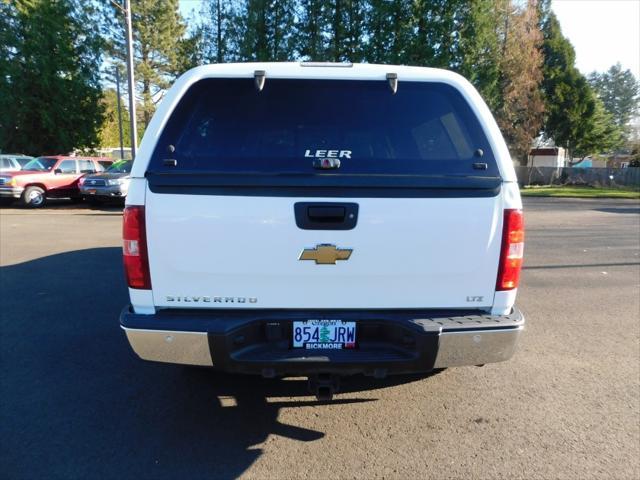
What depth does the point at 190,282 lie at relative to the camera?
8.33ft

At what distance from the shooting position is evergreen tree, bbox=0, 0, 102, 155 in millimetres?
26328

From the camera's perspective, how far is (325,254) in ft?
8.23

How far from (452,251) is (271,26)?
2839 cm

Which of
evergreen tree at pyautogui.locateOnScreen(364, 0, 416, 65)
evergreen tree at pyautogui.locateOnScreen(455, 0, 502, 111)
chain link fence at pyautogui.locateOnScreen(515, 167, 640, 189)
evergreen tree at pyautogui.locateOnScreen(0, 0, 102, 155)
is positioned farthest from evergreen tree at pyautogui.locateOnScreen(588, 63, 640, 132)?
evergreen tree at pyautogui.locateOnScreen(0, 0, 102, 155)

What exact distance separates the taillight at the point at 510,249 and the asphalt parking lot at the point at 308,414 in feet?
3.54

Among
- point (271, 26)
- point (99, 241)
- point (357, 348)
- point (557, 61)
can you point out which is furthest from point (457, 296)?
point (557, 61)

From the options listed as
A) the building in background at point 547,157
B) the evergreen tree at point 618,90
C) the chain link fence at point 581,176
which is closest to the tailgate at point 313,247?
the chain link fence at point 581,176

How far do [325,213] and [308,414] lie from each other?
1.54 metres

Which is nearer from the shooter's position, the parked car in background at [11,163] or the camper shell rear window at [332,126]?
the camper shell rear window at [332,126]

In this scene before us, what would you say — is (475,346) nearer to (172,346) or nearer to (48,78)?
(172,346)

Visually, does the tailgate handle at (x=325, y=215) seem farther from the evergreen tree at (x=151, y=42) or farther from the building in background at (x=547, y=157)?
the building in background at (x=547, y=157)

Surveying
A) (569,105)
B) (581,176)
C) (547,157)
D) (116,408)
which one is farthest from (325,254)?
(569,105)

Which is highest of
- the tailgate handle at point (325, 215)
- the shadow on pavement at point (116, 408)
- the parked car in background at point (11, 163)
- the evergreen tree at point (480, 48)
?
the evergreen tree at point (480, 48)

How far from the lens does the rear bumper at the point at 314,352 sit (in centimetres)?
247
